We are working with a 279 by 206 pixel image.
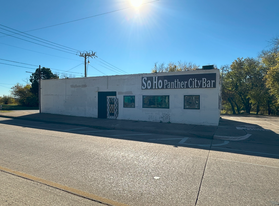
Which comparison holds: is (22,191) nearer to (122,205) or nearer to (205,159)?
(122,205)

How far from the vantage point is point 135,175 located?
4.64 m

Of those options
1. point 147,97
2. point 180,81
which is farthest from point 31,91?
point 180,81

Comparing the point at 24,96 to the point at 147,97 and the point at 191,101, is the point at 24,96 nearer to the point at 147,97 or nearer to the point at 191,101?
the point at 147,97

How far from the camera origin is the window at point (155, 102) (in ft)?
51.0

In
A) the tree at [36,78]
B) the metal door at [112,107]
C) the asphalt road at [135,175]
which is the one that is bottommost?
the asphalt road at [135,175]

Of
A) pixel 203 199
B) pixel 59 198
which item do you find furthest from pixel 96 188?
pixel 203 199

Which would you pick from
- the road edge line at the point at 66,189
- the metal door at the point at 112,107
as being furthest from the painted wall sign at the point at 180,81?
the road edge line at the point at 66,189

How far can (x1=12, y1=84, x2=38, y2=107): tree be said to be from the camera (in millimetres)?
38938

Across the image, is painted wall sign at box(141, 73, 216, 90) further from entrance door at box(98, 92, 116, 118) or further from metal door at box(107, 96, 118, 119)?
entrance door at box(98, 92, 116, 118)

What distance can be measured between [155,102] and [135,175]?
11.5m

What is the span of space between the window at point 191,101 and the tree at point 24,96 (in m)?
34.2

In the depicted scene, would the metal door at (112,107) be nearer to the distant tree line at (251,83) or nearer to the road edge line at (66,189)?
the road edge line at (66,189)

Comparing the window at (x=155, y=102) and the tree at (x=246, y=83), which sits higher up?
the tree at (x=246, y=83)

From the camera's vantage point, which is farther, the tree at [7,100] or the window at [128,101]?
the tree at [7,100]
